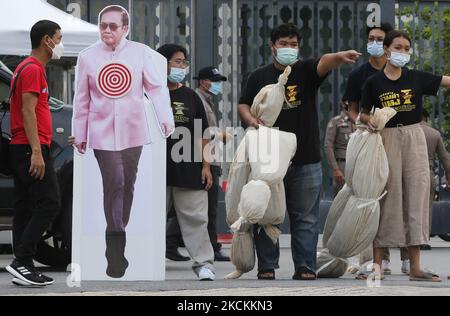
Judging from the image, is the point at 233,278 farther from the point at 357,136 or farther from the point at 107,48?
the point at 107,48

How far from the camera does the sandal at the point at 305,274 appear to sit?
1112 centimetres

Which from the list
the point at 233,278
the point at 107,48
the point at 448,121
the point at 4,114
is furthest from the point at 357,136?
the point at 448,121

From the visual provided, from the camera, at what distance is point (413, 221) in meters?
11.1

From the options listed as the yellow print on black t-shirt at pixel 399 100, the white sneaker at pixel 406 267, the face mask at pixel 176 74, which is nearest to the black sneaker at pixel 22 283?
the face mask at pixel 176 74

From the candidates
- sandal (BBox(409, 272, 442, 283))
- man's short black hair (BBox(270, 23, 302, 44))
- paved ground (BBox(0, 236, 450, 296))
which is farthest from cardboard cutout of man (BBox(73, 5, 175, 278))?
sandal (BBox(409, 272, 442, 283))

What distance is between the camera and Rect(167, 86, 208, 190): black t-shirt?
37.7 feet

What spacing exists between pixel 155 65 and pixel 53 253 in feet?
10.3

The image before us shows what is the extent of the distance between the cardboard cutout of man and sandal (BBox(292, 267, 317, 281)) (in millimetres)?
1535

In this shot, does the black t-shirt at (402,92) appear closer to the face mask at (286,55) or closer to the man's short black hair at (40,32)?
the face mask at (286,55)

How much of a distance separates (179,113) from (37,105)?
1865mm

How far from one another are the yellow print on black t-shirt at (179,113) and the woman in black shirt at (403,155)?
4.99 feet

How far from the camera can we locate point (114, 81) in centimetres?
1030

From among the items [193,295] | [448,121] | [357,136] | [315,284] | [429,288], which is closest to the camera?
[193,295]

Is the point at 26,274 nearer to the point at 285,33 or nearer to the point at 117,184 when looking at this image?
the point at 117,184
